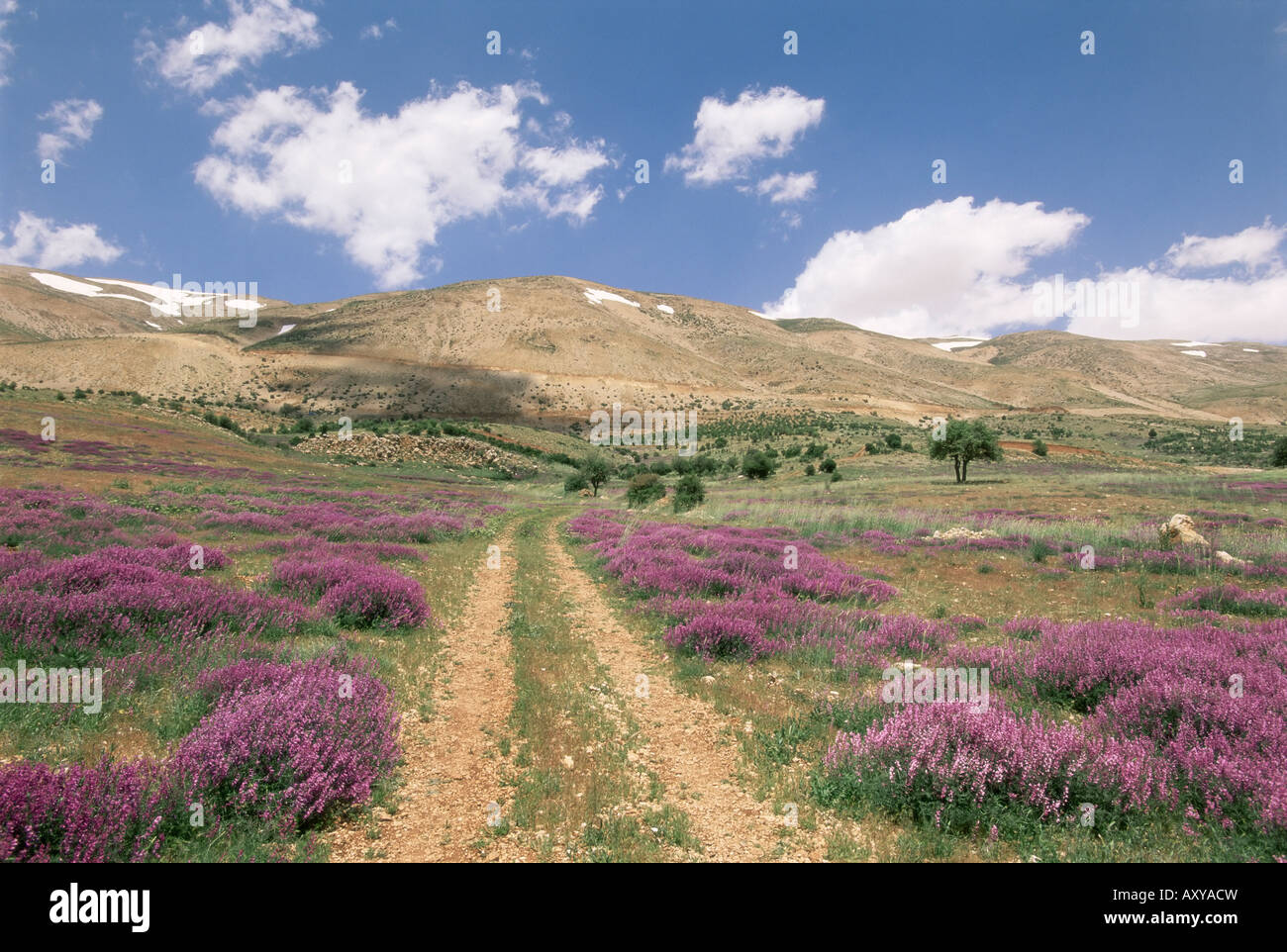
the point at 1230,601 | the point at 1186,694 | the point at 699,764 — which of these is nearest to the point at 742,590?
the point at 699,764

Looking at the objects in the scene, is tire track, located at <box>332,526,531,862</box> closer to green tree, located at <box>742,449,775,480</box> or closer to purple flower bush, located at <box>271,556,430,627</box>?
purple flower bush, located at <box>271,556,430,627</box>

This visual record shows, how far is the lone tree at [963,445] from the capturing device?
40344 millimetres

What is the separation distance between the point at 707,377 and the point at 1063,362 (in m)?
144

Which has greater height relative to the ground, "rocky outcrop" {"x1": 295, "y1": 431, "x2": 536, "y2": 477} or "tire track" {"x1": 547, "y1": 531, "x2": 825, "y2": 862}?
"rocky outcrop" {"x1": 295, "y1": 431, "x2": 536, "y2": 477}

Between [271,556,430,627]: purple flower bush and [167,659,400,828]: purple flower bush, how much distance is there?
3.45m

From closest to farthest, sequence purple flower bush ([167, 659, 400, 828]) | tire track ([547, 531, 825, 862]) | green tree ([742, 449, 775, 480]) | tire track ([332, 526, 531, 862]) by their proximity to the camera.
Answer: purple flower bush ([167, 659, 400, 828]) → tire track ([332, 526, 531, 862]) → tire track ([547, 531, 825, 862]) → green tree ([742, 449, 775, 480])

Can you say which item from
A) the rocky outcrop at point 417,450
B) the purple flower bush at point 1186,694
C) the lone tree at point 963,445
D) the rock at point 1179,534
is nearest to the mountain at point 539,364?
the rocky outcrop at point 417,450

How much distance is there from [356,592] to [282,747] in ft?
17.0

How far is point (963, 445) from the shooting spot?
4025 centimetres

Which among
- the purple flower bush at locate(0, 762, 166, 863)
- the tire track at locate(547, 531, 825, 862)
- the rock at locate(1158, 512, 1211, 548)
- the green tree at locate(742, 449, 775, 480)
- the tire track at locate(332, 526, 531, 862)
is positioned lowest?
the tire track at locate(547, 531, 825, 862)

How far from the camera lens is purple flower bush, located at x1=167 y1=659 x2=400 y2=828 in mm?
3648

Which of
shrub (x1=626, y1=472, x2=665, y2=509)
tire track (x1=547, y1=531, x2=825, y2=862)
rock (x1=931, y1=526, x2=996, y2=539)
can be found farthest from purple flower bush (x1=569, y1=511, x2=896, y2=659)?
shrub (x1=626, y1=472, x2=665, y2=509)
